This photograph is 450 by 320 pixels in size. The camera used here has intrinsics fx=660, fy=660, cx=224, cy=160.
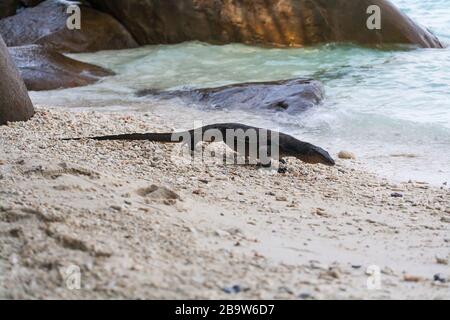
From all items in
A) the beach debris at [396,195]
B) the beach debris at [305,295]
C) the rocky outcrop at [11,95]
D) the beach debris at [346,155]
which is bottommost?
the beach debris at [346,155]

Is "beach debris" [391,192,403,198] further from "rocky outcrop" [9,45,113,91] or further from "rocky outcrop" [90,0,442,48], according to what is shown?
"rocky outcrop" [90,0,442,48]

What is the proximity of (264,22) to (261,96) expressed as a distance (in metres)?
3.75

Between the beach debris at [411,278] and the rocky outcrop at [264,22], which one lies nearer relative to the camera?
the beach debris at [411,278]

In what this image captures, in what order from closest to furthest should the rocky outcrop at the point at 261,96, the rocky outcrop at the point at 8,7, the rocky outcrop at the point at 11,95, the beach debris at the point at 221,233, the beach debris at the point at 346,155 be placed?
the beach debris at the point at 221,233, the rocky outcrop at the point at 11,95, the beach debris at the point at 346,155, the rocky outcrop at the point at 261,96, the rocky outcrop at the point at 8,7

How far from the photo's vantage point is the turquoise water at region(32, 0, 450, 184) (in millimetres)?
5273

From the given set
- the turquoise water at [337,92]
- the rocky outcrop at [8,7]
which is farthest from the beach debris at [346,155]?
the rocky outcrop at [8,7]

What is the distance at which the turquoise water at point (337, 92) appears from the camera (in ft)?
17.3

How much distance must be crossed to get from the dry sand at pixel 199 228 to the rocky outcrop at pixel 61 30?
226 inches

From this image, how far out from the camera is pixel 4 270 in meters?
2.04

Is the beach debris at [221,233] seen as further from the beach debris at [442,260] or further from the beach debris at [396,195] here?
the beach debris at [396,195]

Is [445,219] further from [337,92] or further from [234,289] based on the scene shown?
[337,92]

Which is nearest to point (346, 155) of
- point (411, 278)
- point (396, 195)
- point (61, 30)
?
point (396, 195)

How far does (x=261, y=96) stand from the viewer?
647cm

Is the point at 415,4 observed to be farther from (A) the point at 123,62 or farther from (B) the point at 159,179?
(B) the point at 159,179
